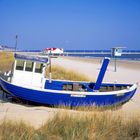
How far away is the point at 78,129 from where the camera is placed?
292 inches

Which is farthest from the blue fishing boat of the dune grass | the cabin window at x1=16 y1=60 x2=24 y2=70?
the dune grass

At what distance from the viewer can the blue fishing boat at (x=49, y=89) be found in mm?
13084

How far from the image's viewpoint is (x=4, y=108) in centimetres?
1276

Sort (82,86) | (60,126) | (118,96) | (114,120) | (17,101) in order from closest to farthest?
(60,126), (114,120), (118,96), (17,101), (82,86)

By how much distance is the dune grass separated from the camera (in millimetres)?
6990

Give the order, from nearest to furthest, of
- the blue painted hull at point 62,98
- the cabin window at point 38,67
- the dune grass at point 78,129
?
the dune grass at point 78,129 → the blue painted hull at point 62,98 → the cabin window at point 38,67

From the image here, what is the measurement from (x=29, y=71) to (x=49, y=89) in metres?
1.28

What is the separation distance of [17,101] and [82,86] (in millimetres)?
3192

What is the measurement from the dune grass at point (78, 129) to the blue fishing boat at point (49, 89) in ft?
14.4

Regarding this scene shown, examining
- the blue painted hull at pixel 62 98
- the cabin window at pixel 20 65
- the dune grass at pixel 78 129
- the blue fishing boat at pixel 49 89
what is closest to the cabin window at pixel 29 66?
the blue fishing boat at pixel 49 89

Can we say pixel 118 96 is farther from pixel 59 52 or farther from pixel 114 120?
pixel 59 52

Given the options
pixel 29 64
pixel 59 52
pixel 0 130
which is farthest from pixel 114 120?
pixel 59 52

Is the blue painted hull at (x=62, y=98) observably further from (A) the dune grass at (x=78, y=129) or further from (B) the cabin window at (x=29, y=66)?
(A) the dune grass at (x=78, y=129)

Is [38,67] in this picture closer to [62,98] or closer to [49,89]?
[49,89]
